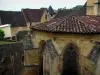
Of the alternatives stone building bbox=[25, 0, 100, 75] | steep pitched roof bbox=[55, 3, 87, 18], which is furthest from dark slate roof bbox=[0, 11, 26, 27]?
stone building bbox=[25, 0, 100, 75]

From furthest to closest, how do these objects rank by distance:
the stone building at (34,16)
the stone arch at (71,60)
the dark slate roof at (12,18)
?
1. the stone building at (34,16)
2. the dark slate roof at (12,18)
3. the stone arch at (71,60)

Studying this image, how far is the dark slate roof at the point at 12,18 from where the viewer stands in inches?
2146

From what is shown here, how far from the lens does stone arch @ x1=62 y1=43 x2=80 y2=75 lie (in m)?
16.2

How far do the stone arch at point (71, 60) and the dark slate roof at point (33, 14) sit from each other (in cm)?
4109

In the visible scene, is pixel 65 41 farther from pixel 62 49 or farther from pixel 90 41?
pixel 90 41

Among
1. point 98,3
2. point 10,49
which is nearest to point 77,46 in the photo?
point 98,3

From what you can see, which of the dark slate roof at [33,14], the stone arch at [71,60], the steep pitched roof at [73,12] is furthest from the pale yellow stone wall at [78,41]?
the dark slate roof at [33,14]

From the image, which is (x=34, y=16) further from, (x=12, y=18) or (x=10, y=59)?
(x=10, y=59)

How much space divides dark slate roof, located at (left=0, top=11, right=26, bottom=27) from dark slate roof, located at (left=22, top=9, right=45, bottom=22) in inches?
50.6

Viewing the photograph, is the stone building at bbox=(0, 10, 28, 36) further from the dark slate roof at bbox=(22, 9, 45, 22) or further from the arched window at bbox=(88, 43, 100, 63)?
the arched window at bbox=(88, 43, 100, 63)

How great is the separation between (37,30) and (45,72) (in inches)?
129

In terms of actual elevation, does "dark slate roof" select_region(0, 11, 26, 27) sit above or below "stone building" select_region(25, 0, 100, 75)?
above

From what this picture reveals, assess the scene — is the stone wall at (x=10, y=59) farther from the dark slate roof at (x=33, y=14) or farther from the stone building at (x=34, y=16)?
the dark slate roof at (x=33, y=14)

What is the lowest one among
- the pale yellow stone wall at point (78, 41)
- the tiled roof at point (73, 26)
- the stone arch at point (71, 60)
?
the stone arch at point (71, 60)
